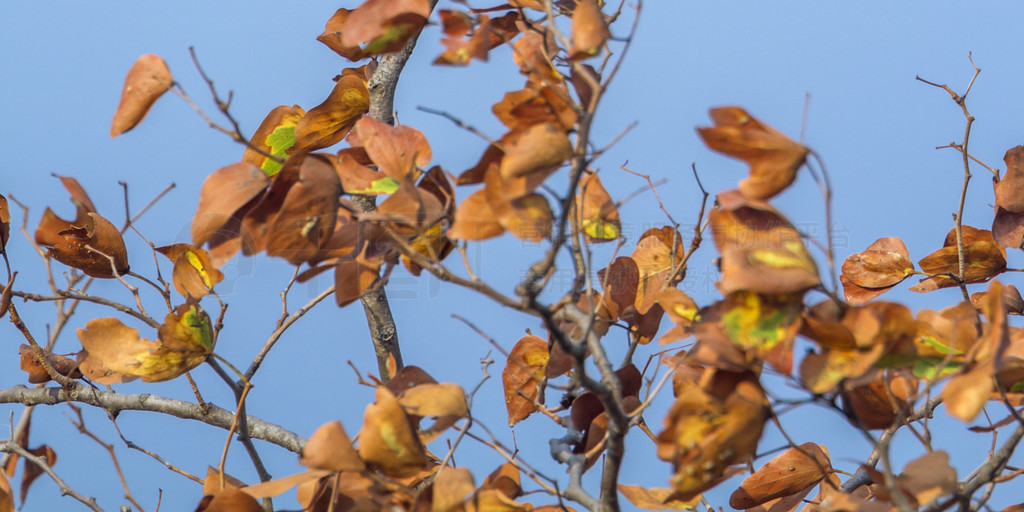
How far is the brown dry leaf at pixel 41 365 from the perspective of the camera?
3.29 ft

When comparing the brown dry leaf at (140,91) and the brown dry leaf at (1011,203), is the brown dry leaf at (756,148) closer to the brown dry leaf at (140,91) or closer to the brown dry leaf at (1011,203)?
the brown dry leaf at (140,91)

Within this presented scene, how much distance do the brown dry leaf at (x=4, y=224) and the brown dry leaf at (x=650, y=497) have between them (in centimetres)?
71

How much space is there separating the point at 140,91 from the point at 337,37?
0.38 m

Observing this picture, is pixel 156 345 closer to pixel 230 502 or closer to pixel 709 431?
pixel 230 502

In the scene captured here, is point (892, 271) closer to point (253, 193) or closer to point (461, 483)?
point (461, 483)

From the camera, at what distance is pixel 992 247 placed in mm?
937

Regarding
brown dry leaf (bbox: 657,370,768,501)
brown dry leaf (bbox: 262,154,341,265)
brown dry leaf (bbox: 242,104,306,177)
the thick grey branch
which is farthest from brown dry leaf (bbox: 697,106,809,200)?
the thick grey branch

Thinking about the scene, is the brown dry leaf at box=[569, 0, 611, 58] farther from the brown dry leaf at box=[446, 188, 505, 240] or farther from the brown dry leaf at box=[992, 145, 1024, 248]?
the brown dry leaf at box=[992, 145, 1024, 248]

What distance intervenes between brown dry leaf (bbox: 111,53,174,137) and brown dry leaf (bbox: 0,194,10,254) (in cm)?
39

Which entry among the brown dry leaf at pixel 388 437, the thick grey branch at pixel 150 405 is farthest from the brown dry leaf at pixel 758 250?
the thick grey branch at pixel 150 405

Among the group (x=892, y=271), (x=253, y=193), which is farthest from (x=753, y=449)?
(x=892, y=271)

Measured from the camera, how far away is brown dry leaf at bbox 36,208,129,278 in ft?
2.71

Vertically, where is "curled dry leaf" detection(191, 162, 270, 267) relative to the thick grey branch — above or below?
below

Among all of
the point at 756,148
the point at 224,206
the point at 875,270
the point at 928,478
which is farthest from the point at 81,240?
the point at 875,270
